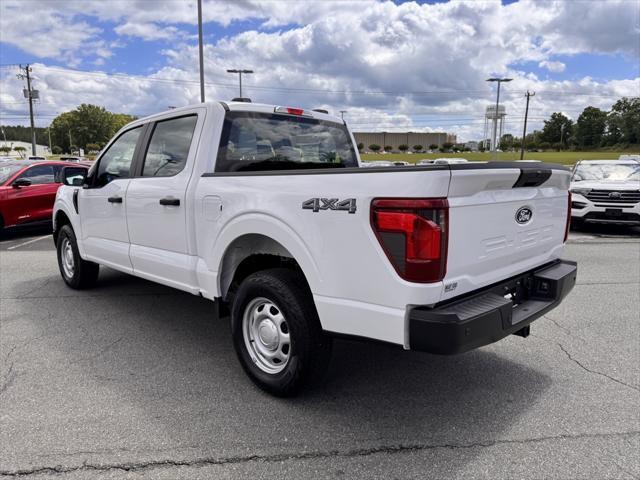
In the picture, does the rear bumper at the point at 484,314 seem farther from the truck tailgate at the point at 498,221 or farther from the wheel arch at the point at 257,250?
the wheel arch at the point at 257,250

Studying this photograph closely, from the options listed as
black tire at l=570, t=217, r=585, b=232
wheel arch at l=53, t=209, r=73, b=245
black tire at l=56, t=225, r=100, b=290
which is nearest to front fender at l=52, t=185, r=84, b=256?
wheel arch at l=53, t=209, r=73, b=245

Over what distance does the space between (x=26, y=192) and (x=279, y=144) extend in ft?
28.0

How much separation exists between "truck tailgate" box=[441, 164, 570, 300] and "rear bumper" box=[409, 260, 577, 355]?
74mm

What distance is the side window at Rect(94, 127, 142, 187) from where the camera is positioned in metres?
4.64

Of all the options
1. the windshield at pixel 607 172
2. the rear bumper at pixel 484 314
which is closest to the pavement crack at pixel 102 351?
the rear bumper at pixel 484 314

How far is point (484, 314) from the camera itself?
254 centimetres

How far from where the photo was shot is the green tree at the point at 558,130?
4926 inches

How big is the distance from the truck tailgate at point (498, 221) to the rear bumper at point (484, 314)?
0.07m

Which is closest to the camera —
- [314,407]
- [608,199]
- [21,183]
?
[314,407]

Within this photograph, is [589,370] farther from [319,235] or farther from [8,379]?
[8,379]

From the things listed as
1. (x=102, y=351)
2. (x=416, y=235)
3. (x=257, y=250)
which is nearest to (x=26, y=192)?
(x=102, y=351)

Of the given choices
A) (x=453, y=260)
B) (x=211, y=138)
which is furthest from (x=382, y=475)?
(x=211, y=138)

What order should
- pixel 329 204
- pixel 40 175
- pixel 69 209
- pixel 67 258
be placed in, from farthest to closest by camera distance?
pixel 40 175
pixel 67 258
pixel 69 209
pixel 329 204

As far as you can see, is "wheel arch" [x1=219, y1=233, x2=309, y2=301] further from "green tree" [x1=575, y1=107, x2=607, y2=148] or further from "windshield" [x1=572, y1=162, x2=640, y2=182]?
"green tree" [x1=575, y1=107, x2=607, y2=148]
